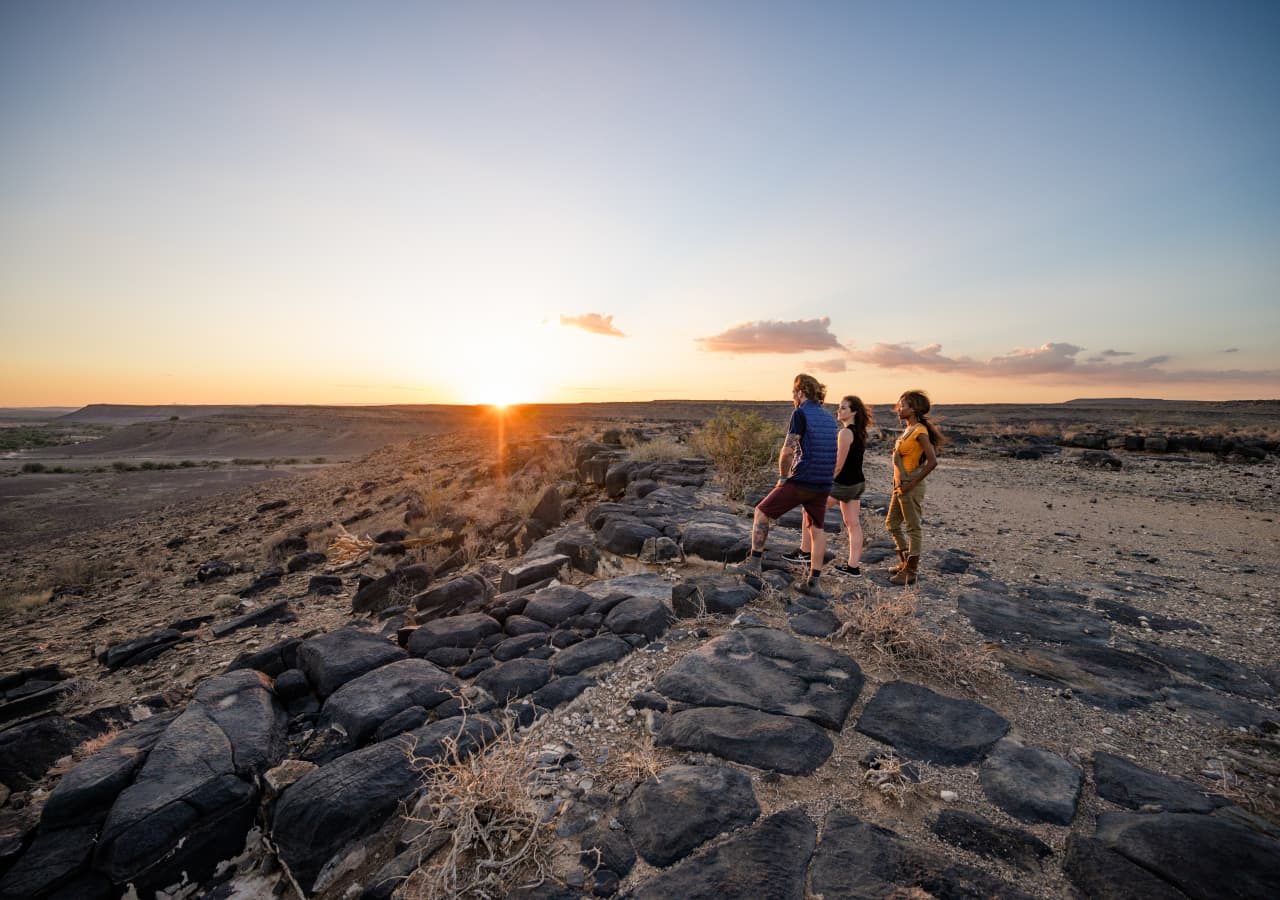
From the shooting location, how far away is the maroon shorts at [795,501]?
209 inches

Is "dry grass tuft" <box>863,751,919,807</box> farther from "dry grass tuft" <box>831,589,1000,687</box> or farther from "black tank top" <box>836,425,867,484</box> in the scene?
"black tank top" <box>836,425,867,484</box>

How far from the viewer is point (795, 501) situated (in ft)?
17.5

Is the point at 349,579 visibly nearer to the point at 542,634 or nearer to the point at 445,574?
the point at 445,574

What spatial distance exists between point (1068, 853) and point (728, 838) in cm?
154

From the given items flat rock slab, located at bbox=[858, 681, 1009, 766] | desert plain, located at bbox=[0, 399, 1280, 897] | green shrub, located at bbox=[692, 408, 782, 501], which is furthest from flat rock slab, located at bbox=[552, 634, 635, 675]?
green shrub, located at bbox=[692, 408, 782, 501]

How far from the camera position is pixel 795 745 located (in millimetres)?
3160

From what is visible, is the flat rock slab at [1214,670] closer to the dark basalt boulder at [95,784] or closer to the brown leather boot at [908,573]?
the brown leather boot at [908,573]

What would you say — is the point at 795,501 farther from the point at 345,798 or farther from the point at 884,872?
the point at 345,798

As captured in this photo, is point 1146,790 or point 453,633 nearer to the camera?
point 1146,790

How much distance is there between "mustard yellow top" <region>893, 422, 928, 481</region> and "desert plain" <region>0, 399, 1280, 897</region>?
4.41ft

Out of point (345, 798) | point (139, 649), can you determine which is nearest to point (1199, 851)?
point (345, 798)

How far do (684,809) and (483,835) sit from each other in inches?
39.5

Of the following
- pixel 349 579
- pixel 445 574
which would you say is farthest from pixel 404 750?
pixel 349 579

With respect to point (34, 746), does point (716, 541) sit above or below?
above
